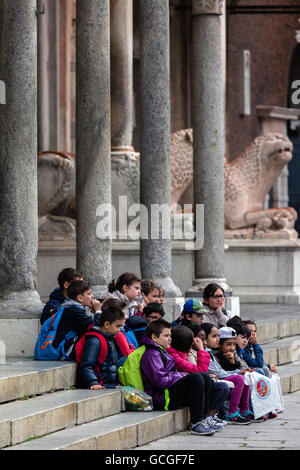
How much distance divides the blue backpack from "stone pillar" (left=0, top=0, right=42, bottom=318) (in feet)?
1.37

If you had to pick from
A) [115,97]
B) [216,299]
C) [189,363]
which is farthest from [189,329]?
[115,97]

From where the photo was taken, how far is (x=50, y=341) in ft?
32.9

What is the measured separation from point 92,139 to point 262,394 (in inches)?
135

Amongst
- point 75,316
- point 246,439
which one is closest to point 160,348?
point 75,316

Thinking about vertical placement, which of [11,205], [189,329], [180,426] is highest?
[11,205]

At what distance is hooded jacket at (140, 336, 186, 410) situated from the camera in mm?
9422

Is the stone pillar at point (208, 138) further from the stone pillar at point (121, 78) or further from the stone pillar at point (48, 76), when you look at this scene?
the stone pillar at point (48, 76)

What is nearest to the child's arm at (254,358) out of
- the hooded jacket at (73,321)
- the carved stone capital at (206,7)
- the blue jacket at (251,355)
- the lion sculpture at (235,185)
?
the blue jacket at (251,355)

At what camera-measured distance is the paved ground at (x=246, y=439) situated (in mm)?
8906

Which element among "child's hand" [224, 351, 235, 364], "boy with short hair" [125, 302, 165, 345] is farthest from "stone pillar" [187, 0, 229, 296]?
"boy with short hair" [125, 302, 165, 345]

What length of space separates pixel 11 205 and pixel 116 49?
23.5ft

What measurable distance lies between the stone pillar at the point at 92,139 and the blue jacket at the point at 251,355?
164 cm

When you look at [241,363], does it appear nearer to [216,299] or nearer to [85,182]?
[216,299]

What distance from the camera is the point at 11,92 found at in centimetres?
1055
